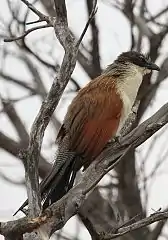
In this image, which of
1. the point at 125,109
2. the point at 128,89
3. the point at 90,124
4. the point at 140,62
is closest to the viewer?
the point at 90,124

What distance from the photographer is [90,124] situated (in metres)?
3.27

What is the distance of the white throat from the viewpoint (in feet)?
11.2

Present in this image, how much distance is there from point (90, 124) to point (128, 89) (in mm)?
372

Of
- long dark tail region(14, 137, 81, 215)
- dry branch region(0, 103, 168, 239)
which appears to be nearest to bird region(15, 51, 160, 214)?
long dark tail region(14, 137, 81, 215)

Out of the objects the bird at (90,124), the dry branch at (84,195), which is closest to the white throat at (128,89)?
the bird at (90,124)

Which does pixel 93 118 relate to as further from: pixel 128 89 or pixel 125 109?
pixel 128 89

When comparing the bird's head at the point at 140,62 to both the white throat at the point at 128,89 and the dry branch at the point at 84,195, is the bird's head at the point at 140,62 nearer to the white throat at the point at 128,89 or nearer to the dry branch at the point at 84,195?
the white throat at the point at 128,89

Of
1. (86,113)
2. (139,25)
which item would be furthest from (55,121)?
(86,113)

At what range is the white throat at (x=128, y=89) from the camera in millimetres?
3403

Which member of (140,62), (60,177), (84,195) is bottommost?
(84,195)

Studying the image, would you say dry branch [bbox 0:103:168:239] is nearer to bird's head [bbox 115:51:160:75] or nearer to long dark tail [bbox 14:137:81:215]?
long dark tail [bbox 14:137:81:215]

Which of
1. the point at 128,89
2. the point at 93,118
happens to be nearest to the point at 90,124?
the point at 93,118

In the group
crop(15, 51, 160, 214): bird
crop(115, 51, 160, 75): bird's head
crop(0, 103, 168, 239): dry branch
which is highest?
crop(115, 51, 160, 75): bird's head

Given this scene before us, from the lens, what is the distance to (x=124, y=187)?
18.4 feet
